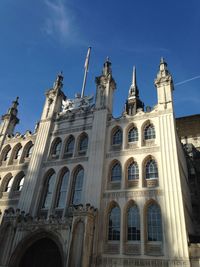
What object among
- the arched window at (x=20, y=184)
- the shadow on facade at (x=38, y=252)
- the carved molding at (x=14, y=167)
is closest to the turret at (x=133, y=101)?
the carved molding at (x=14, y=167)

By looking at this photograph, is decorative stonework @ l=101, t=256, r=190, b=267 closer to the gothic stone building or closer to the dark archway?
→ the gothic stone building

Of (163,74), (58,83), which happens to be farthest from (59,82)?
(163,74)

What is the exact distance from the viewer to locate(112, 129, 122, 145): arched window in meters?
22.5

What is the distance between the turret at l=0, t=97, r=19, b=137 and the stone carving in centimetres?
748

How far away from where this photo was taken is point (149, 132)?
70.9 feet

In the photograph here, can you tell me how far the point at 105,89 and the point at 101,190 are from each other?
35.7 feet

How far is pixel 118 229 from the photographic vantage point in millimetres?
17891

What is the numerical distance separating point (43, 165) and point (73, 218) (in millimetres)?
7780

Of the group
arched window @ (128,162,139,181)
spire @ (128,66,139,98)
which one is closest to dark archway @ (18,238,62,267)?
arched window @ (128,162,139,181)

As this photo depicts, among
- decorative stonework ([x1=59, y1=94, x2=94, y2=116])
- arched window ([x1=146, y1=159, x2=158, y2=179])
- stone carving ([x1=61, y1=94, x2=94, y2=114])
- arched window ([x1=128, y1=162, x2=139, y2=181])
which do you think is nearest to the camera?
arched window ([x1=146, y1=159, x2=158, y2=179])

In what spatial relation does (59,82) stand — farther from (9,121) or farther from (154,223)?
(154,223)

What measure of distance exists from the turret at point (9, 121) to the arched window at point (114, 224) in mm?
17823

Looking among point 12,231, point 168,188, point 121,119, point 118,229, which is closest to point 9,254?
point 12,231

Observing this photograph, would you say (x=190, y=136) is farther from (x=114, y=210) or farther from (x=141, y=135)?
(x=114, y=210)
